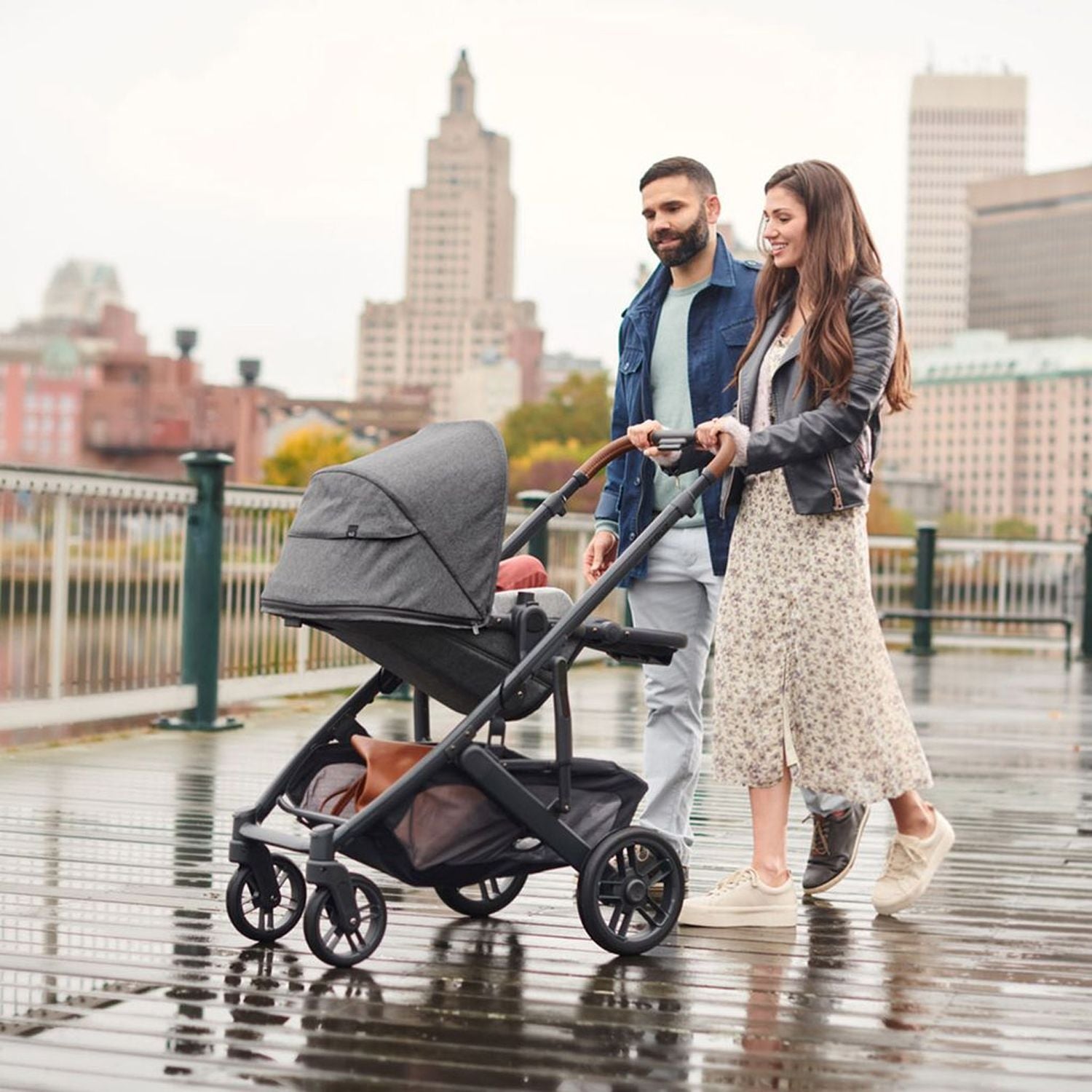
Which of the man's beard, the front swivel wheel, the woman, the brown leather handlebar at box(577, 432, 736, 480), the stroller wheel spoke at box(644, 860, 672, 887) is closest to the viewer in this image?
the front swivel wheel

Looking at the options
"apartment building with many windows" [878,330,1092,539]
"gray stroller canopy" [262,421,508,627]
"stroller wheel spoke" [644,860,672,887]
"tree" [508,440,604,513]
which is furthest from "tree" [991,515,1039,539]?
"gray stroller canopy" [262,421,508,627]

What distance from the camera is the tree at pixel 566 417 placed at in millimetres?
125438

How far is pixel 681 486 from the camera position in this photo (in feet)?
16.1

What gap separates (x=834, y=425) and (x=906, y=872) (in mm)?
1133

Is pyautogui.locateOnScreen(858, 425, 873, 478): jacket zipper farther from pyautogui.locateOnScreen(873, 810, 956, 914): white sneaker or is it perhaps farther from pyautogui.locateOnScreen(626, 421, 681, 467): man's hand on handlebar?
pyautogui.locateOnScreen(873, 810, 956, 914): white sneaker

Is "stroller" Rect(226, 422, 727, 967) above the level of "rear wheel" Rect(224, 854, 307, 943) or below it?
above

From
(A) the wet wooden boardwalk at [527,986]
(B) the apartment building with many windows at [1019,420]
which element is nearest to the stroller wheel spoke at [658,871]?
(A) the wet wooden boardwalk at [527,986]

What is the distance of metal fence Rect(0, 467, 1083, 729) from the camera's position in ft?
26.4

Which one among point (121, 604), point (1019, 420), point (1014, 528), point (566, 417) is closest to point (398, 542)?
point (121, 604)

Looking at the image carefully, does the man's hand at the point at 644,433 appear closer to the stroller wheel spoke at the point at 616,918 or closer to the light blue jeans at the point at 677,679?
the light blue jeans at the point at 677,679

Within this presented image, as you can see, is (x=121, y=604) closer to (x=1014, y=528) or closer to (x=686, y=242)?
(x=686, y=242)

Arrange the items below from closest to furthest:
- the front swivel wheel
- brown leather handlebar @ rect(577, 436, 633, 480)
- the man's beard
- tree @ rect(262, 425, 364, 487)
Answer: the front swivel wheel
brown leather handlebar @ rect(577, 436, 633, 480)
the man's beard
tree @ rect(262, 425, 364, 487)

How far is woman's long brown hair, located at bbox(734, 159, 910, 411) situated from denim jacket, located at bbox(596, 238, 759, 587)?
30cm

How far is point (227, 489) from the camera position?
921 cm
